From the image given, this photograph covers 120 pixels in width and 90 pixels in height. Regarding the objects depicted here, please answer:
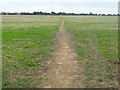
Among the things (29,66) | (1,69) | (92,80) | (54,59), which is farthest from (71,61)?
(1,69)

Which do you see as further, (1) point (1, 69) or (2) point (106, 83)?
(1) point (1, 69)

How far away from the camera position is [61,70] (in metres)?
10.9

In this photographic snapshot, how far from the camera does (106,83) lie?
895 cm

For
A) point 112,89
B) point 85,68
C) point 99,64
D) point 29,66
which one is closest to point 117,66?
point 99,64

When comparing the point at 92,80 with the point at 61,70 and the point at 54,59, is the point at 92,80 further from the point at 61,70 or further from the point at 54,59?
the point at 54,59

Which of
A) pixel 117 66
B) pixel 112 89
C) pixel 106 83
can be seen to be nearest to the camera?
pixel 112 89

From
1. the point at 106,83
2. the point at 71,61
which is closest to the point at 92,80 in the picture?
the point at 106,83

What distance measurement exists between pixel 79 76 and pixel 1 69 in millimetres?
4571

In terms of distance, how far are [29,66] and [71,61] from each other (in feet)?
9.67

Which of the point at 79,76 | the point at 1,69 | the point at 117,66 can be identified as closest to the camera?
the point at 79,76

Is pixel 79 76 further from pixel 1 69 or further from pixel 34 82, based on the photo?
pixel 1 69

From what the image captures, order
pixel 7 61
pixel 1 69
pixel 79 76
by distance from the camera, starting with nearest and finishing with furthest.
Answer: pixel 79 76 → pixel 1 69 → pixel 7 61

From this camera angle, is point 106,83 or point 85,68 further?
point 85,68

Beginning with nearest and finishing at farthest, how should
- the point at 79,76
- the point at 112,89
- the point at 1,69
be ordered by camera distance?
1. the point at 112,89
2. the point at 79,76
3. the point at 1,69
